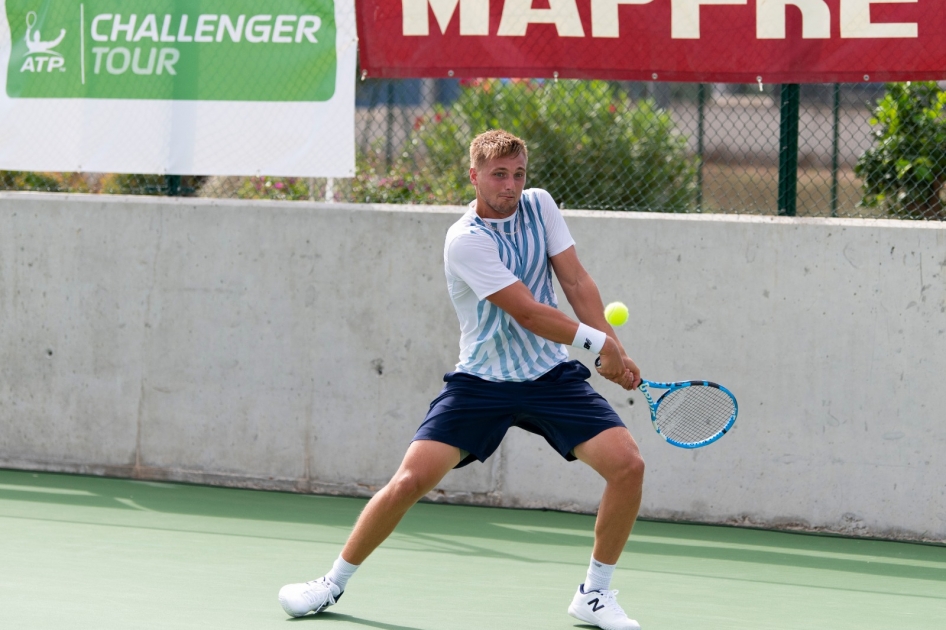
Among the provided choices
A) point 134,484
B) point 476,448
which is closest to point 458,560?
point 476,448

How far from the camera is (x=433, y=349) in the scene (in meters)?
6.90

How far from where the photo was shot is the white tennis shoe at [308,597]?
14.8 ft

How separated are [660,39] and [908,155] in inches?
60.2

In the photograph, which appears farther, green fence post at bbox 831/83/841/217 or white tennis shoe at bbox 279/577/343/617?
green fence post at bbox 831/83/841/217

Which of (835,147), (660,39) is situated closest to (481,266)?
(660,39)

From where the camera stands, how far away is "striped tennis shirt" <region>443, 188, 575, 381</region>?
176 inches

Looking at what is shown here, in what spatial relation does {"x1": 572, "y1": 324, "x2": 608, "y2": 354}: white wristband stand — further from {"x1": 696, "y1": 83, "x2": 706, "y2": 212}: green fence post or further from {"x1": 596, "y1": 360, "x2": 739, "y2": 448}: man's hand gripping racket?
{"x1": 696, "y1": 83, "x2": 706, "y2": 212}: green fence post

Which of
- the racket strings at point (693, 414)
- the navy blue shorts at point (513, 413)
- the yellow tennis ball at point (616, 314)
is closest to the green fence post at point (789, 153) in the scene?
the racket strings at point (693, 414)

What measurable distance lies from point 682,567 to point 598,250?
1.74 meters

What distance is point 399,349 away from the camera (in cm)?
695

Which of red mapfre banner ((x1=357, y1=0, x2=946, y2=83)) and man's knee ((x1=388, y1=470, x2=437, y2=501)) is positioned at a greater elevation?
red mapfre banner ((x1=357, y1=0, x2=946, y2=83))

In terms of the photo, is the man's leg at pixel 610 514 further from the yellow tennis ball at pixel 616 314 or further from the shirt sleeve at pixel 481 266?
the shirt sleeve at pixel 481 266

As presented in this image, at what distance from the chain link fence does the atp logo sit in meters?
0.82

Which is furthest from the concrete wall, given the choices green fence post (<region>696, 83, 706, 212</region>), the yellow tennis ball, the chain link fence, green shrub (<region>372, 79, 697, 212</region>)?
the yellow tennis ball
